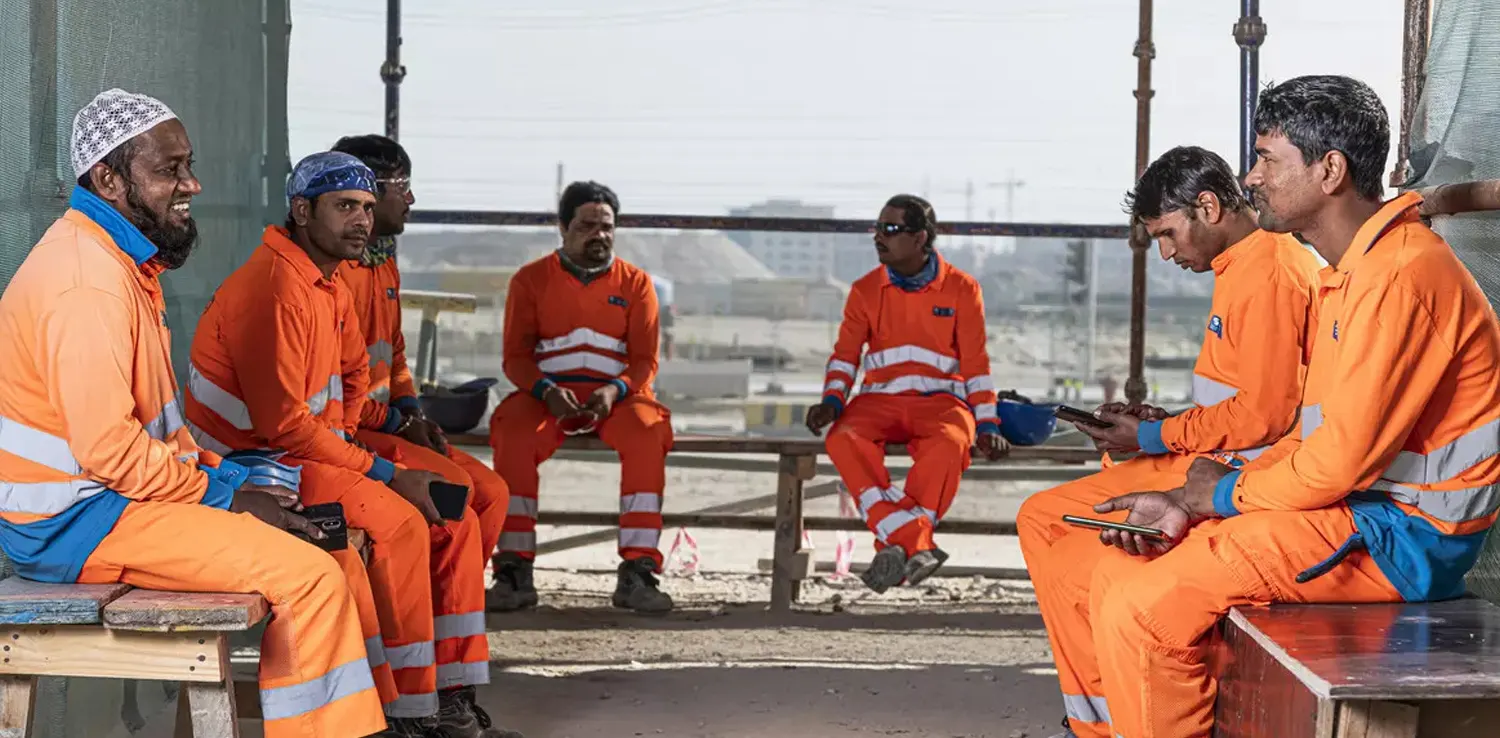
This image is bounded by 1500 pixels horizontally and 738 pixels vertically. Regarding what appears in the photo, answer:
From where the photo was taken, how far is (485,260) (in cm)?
2250

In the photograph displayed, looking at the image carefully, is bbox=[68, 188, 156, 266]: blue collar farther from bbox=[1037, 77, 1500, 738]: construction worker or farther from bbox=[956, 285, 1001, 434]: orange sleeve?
bbox=[956, 285, 1001, 434]: orange sleeve

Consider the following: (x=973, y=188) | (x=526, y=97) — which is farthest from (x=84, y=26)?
(x=973, y=188)

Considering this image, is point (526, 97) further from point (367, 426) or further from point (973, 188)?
point (367, 426)

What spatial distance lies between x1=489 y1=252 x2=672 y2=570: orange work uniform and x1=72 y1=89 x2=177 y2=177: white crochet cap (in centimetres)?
265

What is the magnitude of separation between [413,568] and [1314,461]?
2.05 meters

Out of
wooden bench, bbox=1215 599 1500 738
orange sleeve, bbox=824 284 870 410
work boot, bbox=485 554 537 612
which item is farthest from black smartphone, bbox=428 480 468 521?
orange sleeve, bbox=824 284 870 410

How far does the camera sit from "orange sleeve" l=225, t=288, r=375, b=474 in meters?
3.65

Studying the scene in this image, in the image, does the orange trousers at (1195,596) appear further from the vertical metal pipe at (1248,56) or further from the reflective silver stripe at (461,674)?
the vertical metal pipe at (1248,56)

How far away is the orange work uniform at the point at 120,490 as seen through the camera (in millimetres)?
2766

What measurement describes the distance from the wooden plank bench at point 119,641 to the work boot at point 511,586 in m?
2.71

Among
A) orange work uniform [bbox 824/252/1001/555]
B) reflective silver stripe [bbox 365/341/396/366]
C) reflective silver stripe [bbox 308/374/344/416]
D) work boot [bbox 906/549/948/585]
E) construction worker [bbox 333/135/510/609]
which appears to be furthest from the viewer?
orange work uniform [bbox 824/252/1001/555]

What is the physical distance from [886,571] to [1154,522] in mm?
2054

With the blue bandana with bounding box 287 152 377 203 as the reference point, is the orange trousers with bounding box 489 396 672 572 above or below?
below

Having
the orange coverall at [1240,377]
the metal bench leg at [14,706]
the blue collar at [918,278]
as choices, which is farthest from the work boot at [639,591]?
the metal bench leg at [14,706]
